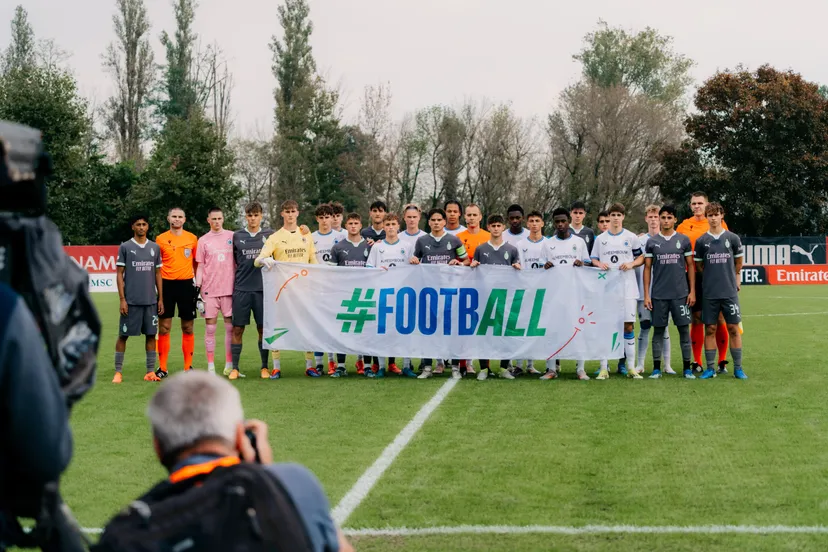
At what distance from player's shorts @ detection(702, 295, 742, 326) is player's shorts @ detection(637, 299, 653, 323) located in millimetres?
684

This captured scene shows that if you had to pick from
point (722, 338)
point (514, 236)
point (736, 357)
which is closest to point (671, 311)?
point (736, 357)

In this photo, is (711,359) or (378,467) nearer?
(378,467)

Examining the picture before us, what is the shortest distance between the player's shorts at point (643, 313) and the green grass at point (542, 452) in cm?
102

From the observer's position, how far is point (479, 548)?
5168 millimetres

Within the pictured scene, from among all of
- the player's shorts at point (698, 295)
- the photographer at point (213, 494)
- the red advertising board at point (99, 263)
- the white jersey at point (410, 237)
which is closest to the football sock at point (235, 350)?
the white jersey at point (410, 237)

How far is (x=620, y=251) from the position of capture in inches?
490

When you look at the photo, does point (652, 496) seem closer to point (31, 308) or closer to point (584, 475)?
point (584, 475)

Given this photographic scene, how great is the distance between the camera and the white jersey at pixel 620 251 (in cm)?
1237

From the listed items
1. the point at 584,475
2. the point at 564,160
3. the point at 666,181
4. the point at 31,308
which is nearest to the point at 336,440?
the point at 584,475

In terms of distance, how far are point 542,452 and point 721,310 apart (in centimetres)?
560

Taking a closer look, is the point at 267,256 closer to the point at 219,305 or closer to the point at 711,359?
the point at 219,305

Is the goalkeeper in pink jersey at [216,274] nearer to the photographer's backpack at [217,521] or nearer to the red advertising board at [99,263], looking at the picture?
the photographer's backpack at [217,521]

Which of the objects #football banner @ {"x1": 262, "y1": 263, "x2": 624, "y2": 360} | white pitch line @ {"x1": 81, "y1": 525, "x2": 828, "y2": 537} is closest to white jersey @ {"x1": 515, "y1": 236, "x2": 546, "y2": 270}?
#football banner @ {"x1": 262, "y1": 263, "x2": 624, "y2": 360}

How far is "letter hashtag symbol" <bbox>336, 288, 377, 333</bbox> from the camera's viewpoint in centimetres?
1267
